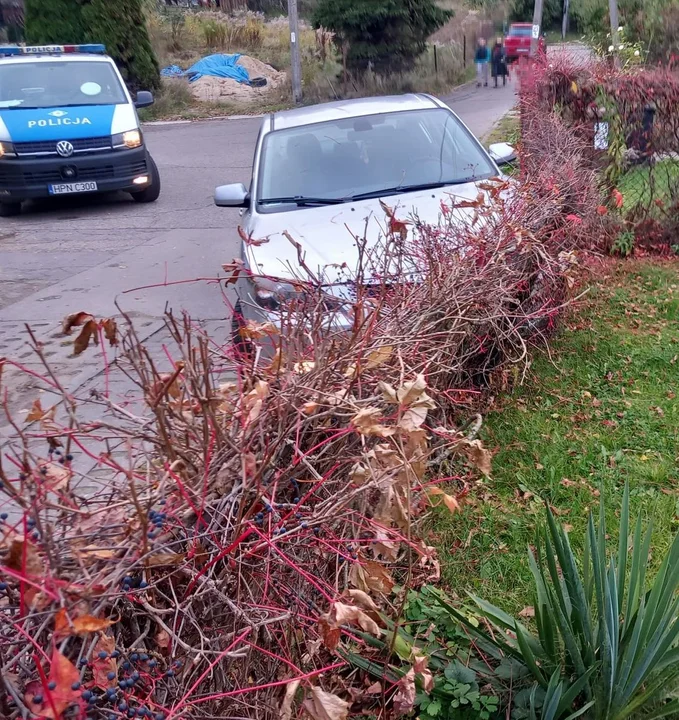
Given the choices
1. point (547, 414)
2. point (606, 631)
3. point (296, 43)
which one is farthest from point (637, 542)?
point (296, 43)

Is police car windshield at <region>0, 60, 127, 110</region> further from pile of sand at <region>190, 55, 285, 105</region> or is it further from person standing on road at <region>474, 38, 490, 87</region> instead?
person standing on road at <region>474, 38, 490, 87</region>

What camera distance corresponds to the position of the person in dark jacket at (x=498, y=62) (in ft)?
91.9

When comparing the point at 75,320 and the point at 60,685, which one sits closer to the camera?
the point at 60,685

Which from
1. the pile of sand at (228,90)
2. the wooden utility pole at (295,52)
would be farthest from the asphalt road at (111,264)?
the pile of sand at (228,90)

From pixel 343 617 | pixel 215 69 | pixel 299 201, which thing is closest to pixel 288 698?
pixel 343 617

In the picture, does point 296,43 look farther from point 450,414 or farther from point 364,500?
point 364,500

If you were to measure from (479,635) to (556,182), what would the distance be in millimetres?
3224

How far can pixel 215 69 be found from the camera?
27.5 metres

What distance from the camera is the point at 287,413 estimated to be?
1896 mm

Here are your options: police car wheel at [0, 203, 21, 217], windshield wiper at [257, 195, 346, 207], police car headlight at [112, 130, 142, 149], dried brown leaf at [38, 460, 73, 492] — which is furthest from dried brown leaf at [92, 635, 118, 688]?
police car wheel at [0, 203, 21, 217]

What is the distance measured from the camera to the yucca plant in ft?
6.88

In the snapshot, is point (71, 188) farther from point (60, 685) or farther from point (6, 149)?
point (60, 685)

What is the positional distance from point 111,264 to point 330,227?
14.6 ft

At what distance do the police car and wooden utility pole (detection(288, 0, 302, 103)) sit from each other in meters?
12.3
